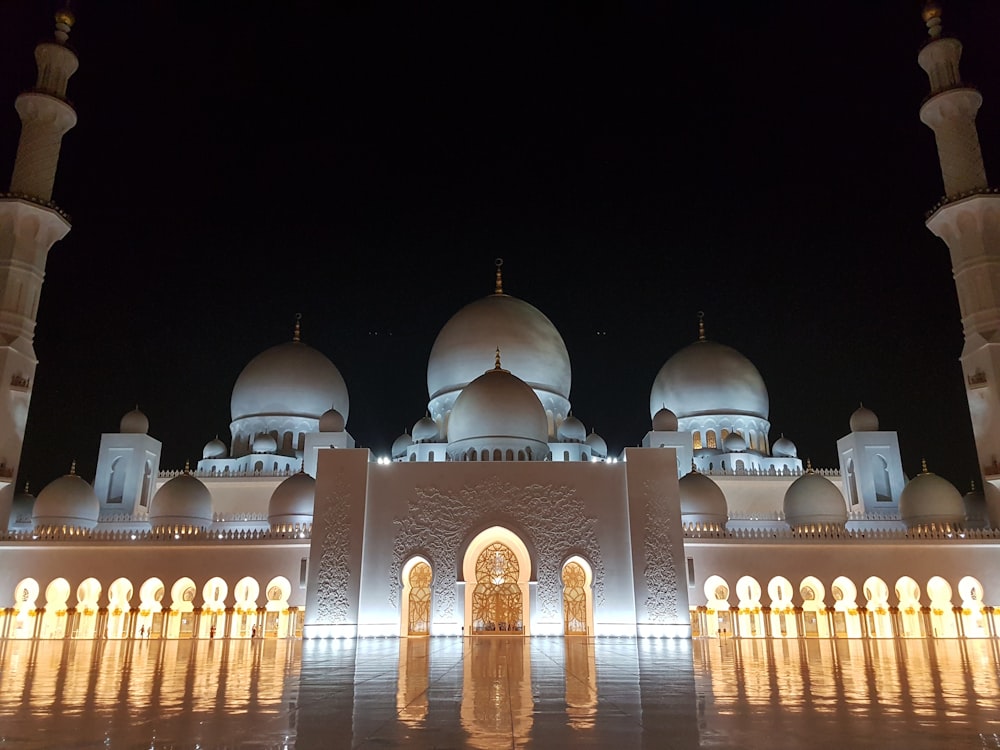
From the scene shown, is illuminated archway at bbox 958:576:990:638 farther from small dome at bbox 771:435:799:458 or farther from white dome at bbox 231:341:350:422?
white dome at bbox 231:341:350:422

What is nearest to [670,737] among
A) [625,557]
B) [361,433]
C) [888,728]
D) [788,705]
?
[888,728]

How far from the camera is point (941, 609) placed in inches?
552

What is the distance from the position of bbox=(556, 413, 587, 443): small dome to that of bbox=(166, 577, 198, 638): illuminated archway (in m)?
8.61

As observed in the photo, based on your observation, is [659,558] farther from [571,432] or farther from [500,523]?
[571,432]

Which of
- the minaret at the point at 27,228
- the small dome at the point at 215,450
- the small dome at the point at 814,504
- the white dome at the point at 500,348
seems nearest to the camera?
the minaret at the point at 27,228

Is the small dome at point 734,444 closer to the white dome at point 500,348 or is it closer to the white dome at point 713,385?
the white dome at point 713,385

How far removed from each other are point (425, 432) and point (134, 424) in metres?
7.51

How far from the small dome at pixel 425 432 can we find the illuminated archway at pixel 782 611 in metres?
8.12

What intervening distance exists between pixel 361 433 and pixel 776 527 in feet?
39.8

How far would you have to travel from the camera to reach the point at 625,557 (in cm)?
1330

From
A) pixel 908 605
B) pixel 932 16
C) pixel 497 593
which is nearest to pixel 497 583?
pixel 497 593

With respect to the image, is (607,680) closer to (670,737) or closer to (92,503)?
(670,737)

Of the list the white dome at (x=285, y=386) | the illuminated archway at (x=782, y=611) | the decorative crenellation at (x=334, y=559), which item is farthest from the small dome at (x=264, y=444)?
the illuminated archway at (x=782, y=611)

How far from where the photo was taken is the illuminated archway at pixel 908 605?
14.1 m
